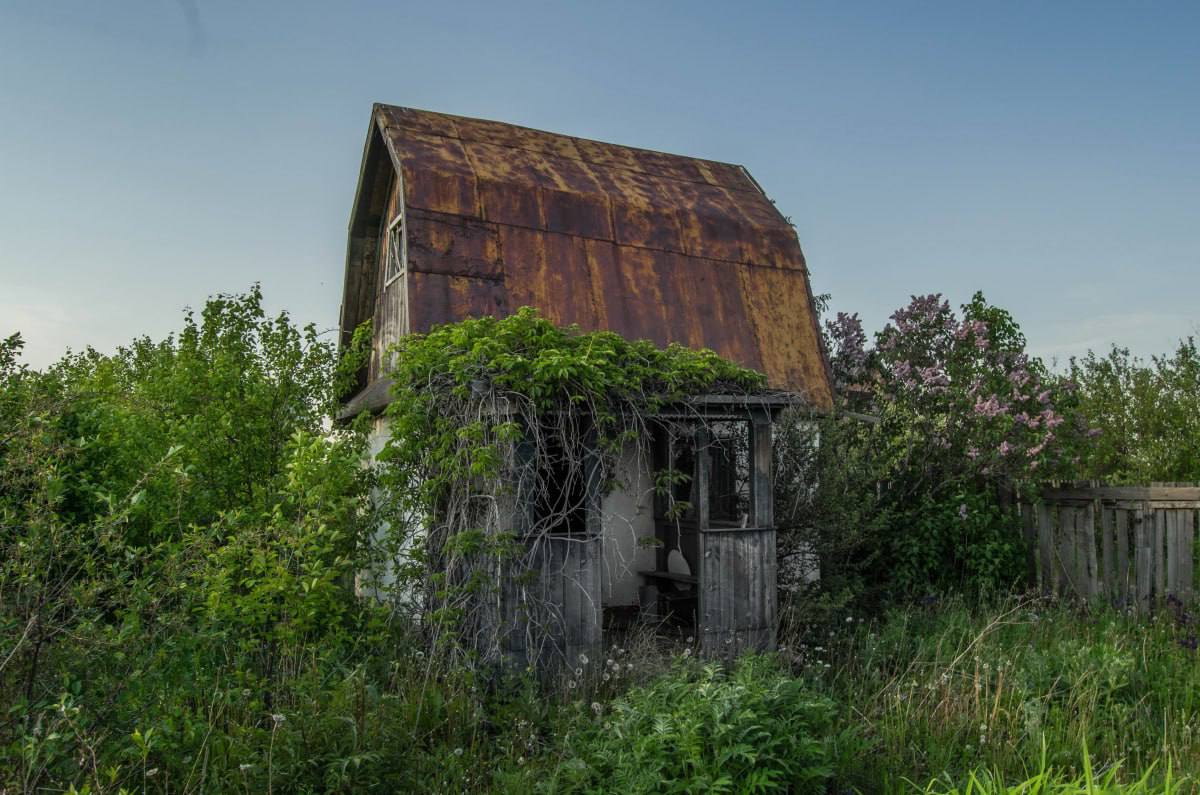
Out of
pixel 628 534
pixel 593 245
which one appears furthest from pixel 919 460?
pixel 593 245

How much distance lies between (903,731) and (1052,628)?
3644 millimetres

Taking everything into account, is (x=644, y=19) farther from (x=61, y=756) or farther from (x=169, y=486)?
(x=61, y=756)

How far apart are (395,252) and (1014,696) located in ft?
27.2

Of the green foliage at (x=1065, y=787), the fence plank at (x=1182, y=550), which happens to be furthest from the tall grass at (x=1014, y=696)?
the fence plank at (x=1182, y=550)

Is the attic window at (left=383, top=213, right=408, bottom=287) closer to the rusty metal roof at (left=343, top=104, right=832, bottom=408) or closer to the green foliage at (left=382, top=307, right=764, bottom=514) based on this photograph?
the rusty metal roof at (left=343, top=104, right=832, bottom=408)

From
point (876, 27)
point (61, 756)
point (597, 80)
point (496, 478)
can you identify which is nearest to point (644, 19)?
point (597, 80)

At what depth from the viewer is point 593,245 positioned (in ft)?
34.5

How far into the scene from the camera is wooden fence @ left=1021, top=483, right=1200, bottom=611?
952 centimetres

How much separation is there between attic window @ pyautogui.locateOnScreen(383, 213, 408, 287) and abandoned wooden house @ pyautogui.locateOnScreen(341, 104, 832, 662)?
4 centimetres

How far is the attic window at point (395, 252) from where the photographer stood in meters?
10.8

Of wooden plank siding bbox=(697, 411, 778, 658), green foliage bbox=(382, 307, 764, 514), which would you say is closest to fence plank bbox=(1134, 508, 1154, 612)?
wooden plank siding bbox=(697, 411, 778, 658)

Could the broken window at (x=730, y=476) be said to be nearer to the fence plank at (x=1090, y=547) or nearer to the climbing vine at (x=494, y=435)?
the climbing vine at (x=494, y=435)

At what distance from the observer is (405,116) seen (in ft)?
35.4

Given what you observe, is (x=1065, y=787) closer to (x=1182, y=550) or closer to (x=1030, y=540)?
(x=1182, y=550)
